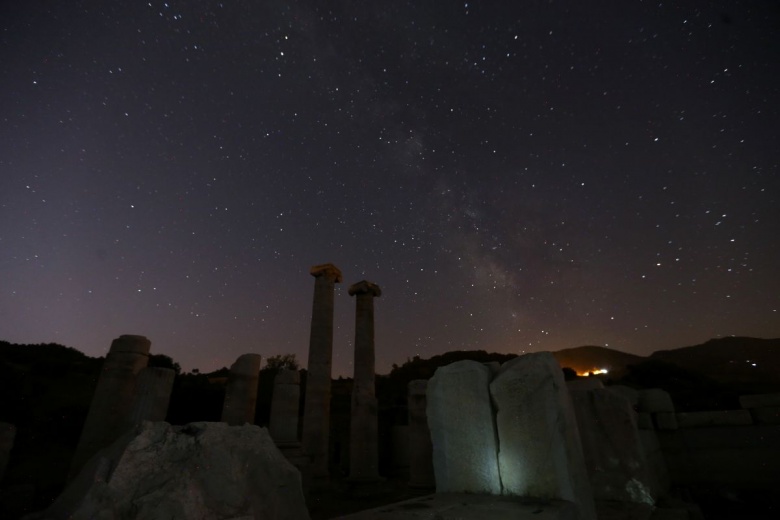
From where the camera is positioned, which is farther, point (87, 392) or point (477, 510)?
point (87, 392)

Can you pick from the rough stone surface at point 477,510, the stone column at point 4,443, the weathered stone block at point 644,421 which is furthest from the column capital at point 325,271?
the rough stone surface at point 477,510

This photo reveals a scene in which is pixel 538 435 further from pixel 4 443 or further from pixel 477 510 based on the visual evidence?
pixel 4 443

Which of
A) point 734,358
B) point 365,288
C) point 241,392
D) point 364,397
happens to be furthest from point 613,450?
point 734,358

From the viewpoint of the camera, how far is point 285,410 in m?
12.7

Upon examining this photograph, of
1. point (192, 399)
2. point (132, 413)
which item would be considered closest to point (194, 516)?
point (132, 413)

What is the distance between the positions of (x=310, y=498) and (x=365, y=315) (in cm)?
733

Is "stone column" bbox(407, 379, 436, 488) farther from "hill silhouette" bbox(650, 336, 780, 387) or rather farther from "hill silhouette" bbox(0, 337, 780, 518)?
"hill silhouette" bbox(650, 336, 780, 387)

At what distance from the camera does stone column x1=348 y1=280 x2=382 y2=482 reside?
1454cm

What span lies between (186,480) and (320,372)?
41.6 ft

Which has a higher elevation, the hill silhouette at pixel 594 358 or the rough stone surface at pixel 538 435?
the hill silhouette at pixel 594 358

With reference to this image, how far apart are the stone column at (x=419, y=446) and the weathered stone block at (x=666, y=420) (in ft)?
18.5

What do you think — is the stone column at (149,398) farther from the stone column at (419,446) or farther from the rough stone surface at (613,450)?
the rough stone surface at (613,450)

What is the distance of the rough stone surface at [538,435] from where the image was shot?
3.57m

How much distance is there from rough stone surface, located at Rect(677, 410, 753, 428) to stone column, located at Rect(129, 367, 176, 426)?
40.4ft
